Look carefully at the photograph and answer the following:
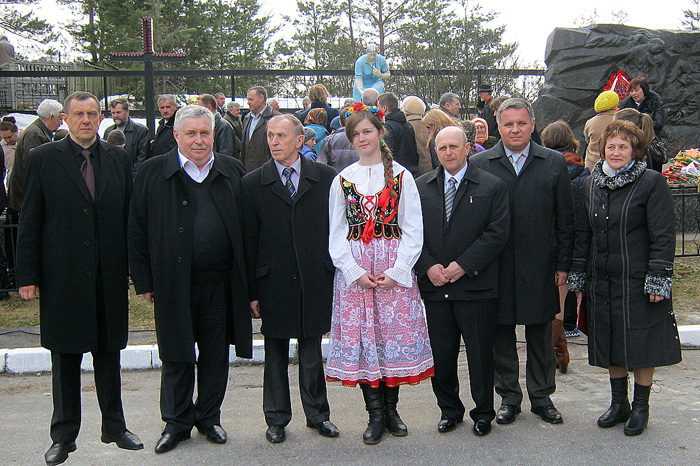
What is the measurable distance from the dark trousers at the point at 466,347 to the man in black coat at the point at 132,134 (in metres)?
5.15

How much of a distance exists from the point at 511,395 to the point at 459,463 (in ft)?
2.66

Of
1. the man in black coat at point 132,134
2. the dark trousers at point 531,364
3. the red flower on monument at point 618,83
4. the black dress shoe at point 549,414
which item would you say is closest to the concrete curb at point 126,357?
the dark trousers at point 531,364

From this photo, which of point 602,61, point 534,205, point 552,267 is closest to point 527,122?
point 534,205

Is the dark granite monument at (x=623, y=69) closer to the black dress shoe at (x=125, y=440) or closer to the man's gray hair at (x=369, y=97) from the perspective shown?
the man's gray hair at (x=369, y=97)

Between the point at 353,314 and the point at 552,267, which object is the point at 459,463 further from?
the point at 552,267

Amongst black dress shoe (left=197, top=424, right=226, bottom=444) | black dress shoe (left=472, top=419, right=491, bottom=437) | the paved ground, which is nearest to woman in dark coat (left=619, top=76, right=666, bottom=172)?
the paved ground

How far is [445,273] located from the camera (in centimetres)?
428

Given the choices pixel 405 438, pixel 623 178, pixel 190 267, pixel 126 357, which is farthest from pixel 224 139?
pixel 623 178

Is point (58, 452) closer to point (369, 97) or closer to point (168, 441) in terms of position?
point (168, 441)

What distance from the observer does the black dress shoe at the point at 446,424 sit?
4.35m

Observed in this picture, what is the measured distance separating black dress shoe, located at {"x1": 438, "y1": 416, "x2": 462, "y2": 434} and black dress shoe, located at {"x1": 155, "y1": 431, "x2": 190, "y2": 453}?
5.07 ft

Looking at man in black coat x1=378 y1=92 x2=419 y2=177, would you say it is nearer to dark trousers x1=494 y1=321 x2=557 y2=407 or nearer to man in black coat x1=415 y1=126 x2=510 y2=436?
man in black coat x1=415 y1=126 x2=510 y2=436

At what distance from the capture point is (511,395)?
179 inches

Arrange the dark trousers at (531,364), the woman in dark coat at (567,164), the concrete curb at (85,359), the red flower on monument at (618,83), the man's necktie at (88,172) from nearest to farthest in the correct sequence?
the man's necktie at (88,172)
the dark trousers at (531,364)
the woman in dark coat at (567,164)
the concrete curb at (85,359)
the red flower on monument at (618,83)
